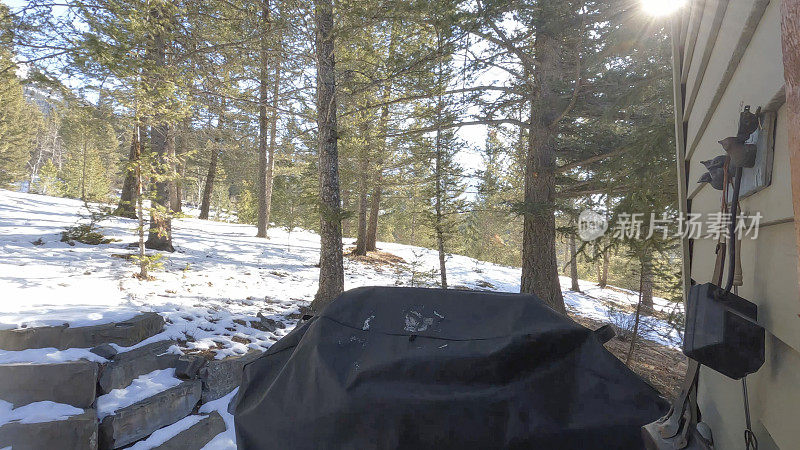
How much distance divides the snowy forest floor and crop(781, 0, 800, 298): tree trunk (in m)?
4.61

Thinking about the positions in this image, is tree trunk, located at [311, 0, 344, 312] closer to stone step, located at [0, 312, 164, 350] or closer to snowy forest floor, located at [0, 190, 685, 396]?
snowy forest floor, located at [0, 190, 685, 396]

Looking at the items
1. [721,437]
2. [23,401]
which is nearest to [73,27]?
[23,401]

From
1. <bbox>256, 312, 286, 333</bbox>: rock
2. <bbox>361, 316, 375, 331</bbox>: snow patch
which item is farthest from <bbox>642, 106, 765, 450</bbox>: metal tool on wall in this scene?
<bbox>256, 312, 286, 333</bbox>: rock

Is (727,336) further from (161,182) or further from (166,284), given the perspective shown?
(161,182)

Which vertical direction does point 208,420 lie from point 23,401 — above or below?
below

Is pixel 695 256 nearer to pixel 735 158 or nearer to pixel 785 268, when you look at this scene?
pixel 735 158

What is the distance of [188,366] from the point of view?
3.65 meters

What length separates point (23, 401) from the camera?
2.88m

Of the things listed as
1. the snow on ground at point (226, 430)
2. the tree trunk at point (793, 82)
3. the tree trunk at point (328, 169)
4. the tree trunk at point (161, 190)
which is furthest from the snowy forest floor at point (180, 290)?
the tree trunk at point (793, 82)

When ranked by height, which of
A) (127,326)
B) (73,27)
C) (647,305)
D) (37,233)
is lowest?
(647,305)

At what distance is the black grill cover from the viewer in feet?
3.78

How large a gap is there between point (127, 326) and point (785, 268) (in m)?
4.83

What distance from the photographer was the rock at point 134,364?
10.5 ft

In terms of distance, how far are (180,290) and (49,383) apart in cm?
283
